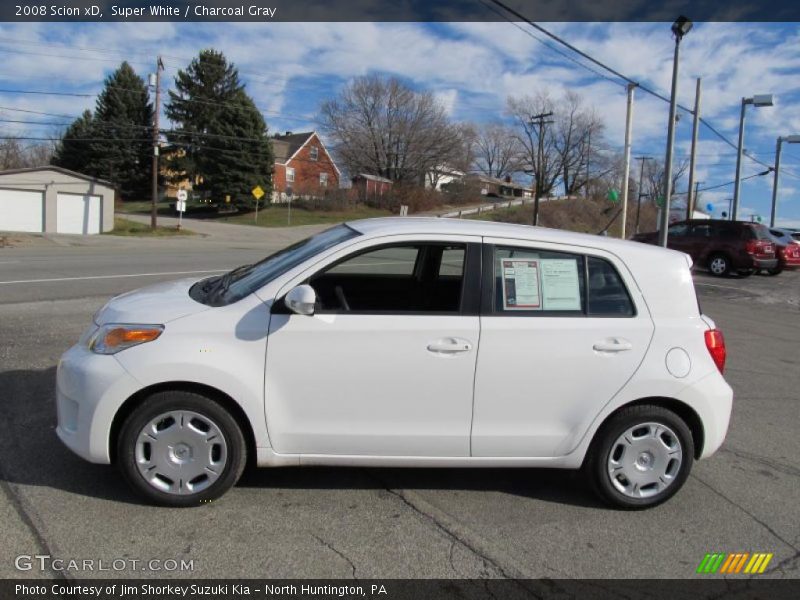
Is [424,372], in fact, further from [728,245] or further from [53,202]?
[53,202]

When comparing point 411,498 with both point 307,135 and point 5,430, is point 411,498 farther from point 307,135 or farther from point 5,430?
point 307,135

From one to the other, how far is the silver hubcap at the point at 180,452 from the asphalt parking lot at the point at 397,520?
0.55 feet

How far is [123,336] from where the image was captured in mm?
3379

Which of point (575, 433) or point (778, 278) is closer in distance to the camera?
point (575, 433)

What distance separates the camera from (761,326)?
11.2 metres

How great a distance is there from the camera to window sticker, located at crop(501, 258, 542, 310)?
3604 millimetres

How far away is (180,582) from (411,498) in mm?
1380

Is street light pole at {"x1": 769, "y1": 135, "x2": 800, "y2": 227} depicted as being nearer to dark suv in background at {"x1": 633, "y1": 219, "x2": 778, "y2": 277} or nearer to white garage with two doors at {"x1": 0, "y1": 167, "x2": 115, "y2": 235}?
dark suv in background at {"x1": 633, "y1": 219, "x2": 778, "y2": 277}

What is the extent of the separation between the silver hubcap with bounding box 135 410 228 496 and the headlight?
1.38 feet

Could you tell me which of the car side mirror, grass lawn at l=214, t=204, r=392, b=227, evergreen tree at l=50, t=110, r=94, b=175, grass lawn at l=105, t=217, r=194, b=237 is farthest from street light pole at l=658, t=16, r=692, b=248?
evergreen tree at l=50, t=110, r=94, b=175

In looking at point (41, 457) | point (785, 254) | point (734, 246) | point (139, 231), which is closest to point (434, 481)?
point (41, 457)

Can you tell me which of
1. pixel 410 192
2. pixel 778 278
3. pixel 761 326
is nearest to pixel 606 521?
pixel 761 326

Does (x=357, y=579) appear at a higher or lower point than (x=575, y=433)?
lower

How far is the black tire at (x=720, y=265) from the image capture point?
781 inches
